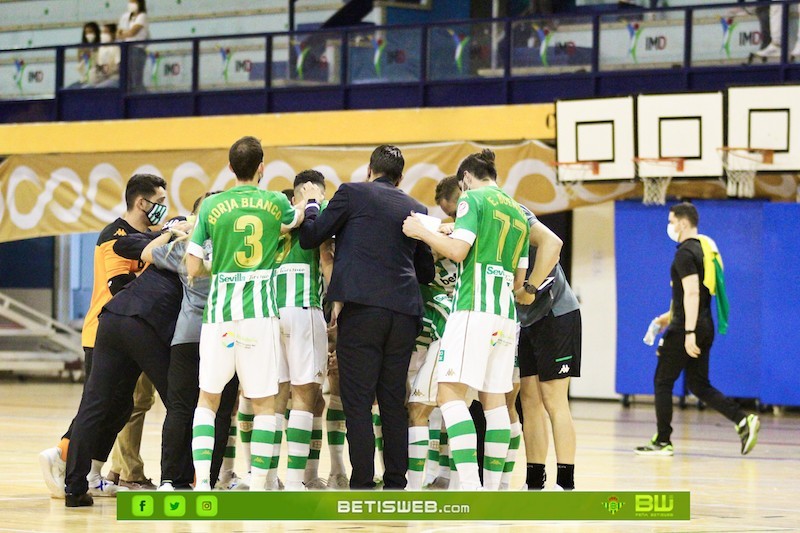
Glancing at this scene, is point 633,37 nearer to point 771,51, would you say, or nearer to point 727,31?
point 727,31

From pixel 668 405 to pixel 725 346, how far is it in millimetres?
4674

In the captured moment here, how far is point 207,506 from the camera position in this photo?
6.63 meters

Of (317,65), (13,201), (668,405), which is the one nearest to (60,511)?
(668,405)

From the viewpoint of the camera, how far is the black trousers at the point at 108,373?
7539 millimetres

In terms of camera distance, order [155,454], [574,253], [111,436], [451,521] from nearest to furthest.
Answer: [451,521] → [111,436] → [155,454] → [574,253]

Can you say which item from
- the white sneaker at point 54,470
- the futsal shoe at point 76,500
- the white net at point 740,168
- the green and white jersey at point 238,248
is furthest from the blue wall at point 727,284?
the futsal shoe at point 76,500

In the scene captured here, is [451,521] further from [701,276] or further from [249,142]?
[701,276]

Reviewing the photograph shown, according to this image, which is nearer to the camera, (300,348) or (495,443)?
(495,443)

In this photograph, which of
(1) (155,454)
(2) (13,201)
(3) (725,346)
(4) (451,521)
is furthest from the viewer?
(2) (13,201)

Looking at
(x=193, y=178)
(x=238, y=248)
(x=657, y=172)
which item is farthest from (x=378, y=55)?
(x=238, y=248)

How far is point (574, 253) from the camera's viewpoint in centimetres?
1714

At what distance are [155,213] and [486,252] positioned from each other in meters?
2.10

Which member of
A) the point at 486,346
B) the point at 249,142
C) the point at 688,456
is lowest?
the point at 688,456

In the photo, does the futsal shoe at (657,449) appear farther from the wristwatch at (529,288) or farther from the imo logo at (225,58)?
the imo logo at (225,58)
